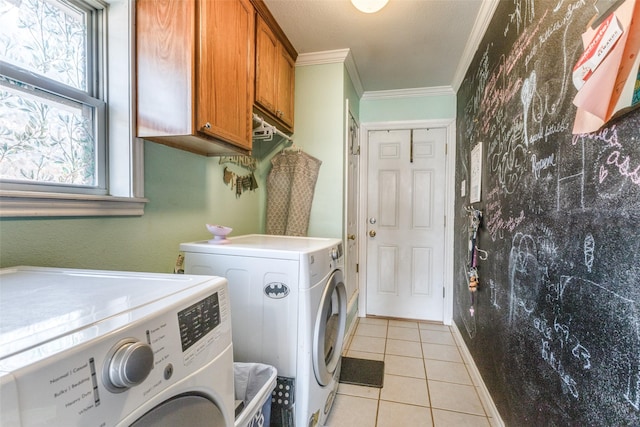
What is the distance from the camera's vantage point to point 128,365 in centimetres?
46

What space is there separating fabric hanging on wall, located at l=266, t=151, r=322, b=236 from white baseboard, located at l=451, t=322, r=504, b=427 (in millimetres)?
1534

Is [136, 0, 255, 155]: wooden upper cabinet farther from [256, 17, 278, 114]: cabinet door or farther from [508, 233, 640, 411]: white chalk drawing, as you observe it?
[508, 233, 640, 411]: white chalk drawing

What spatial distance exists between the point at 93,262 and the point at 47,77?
697 mm

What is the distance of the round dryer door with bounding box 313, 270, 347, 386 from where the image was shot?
1.33 metres

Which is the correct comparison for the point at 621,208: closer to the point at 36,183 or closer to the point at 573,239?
the point at 573,239

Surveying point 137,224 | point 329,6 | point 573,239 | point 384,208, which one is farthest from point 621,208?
point 384,208

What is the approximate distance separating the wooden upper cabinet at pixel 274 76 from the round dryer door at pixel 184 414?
64.0 inches

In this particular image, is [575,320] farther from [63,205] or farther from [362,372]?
[63,205]

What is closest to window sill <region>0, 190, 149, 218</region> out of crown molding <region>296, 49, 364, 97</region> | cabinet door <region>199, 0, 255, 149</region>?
cabinet door <region>199, 0, 255, 149</region>

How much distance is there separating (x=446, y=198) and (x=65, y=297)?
9.81ft

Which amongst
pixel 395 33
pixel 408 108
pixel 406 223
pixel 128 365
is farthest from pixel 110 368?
pixel 408 108

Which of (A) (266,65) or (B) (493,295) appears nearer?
(B) (493,295)

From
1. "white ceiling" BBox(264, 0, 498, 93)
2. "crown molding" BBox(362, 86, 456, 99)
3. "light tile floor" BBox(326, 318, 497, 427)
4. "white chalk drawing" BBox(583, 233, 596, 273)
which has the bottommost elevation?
"light tile floor" BBox(326, 318, 497, 427)

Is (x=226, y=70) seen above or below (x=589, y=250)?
above
